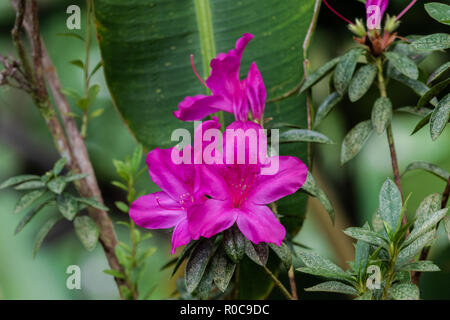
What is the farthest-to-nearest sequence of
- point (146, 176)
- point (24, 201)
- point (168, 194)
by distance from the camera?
point (146, 176)
point (24, 201)
point (168, 194)

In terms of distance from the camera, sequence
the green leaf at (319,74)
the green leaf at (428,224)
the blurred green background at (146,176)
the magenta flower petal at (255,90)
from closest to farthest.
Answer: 1. the green leaf at (428,224)
2. the magenta flower petal at (255,90)
3. the green leaf at (319,74)
4. the blurred green background at (146,176)

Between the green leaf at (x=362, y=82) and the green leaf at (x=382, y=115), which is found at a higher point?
the green leaf at (x=362, y=82)

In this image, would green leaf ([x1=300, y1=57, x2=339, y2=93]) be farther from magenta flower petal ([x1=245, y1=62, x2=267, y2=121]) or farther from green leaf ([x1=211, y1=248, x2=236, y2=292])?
green leaf ([x1=211, y1=248, x2=236, y2=292])

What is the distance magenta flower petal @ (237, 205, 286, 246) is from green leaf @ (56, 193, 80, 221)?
27cm

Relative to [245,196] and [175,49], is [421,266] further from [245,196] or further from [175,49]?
[175,49]

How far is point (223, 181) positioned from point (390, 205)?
0.18 meters

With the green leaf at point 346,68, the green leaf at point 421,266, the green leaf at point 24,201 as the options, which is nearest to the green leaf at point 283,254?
the green leaf at point 421,266

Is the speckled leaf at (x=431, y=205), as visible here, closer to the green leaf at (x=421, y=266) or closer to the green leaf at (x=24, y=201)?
the green leaf at (x=421, y=266)

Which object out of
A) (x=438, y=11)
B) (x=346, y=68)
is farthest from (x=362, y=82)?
(x=438, y=11)

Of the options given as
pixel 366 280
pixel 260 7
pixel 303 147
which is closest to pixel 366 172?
pixel 303 147

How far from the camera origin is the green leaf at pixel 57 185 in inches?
26.8

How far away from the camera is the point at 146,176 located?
107 centimetres

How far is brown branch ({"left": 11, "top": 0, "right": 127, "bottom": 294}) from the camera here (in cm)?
75

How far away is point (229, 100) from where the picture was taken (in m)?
0.59
